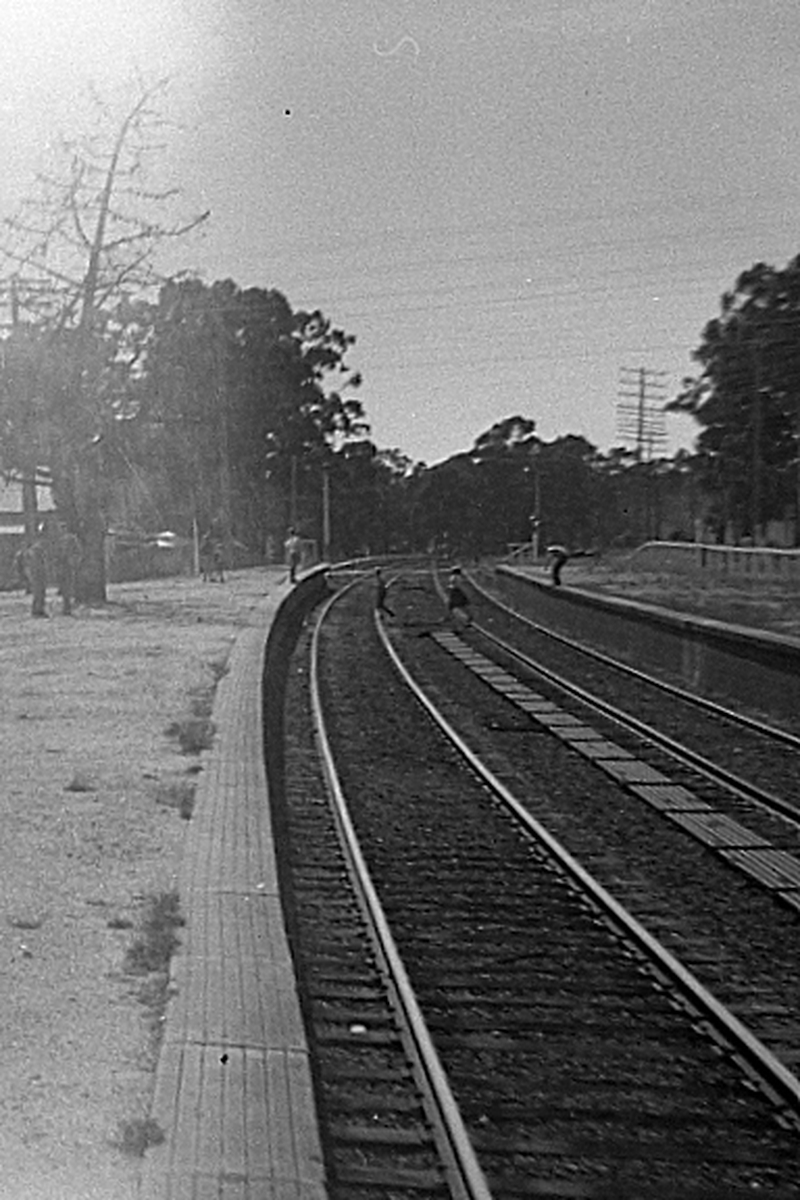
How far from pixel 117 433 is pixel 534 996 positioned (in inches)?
1181

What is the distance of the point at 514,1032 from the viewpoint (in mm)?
7043

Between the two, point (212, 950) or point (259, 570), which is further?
point (259, 570)

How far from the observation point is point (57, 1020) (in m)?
6.37

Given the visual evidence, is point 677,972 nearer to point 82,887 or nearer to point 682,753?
point 82,887

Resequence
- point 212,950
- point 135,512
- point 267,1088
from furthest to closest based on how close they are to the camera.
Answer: point 135,512, point 212,950, point 267,1088

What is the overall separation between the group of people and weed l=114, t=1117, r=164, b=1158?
89.7 feet

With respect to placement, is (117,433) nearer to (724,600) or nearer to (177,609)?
(177,609)

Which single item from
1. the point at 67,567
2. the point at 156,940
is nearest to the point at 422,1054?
the point at 156,940

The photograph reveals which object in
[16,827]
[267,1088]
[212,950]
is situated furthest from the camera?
[16,827]

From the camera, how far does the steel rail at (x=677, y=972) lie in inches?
248

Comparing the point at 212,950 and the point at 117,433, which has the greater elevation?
the point at 117,433

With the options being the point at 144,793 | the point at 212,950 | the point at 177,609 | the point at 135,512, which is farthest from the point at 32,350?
the point at 212,950

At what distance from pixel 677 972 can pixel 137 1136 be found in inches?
131

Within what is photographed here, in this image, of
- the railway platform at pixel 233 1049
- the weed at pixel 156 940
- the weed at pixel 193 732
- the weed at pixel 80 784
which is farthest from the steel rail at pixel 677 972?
the weed at pixel 80 784
